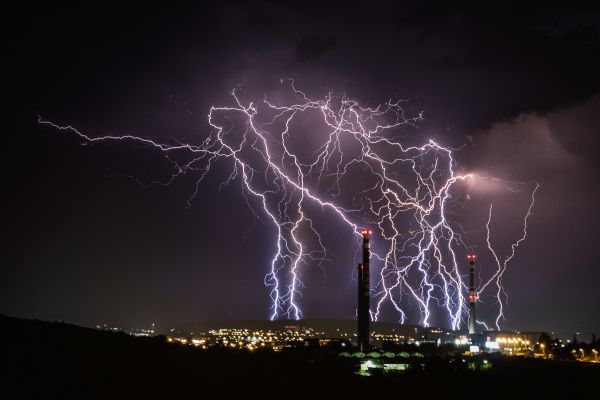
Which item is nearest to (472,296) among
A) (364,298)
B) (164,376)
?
(364,298)

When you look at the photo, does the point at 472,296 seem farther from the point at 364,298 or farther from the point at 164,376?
the point at 164,376

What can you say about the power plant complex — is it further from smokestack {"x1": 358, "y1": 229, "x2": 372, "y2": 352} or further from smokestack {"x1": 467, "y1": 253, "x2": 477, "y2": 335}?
smokestack {"x1": 467, "y1": 253, "x2": 477, "y2": 335}

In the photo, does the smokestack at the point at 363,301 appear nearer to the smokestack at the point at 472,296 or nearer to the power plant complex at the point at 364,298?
the power plant complex at the point at 364,298

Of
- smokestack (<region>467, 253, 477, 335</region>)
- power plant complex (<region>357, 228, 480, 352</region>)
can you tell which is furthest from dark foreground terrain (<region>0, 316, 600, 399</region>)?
smokestack (<region>467, 253, 477, 335</region>)

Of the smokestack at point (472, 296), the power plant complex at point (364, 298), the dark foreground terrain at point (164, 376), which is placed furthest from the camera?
the smokestack at point (472, 296)

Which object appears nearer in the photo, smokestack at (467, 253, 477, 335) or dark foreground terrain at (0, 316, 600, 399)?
dark foreground terrain at (0, 316, 600, 399)

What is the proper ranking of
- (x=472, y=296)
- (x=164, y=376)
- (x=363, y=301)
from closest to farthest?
(x=164, y=376) → (x=363, y=301) → (x=472, y=296)

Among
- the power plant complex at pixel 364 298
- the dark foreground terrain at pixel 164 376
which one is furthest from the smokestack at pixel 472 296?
the dark foreground terrain at pixel 164 376

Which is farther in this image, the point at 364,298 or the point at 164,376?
the point at 364,298

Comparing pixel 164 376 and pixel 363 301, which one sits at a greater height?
pixel 363 301
